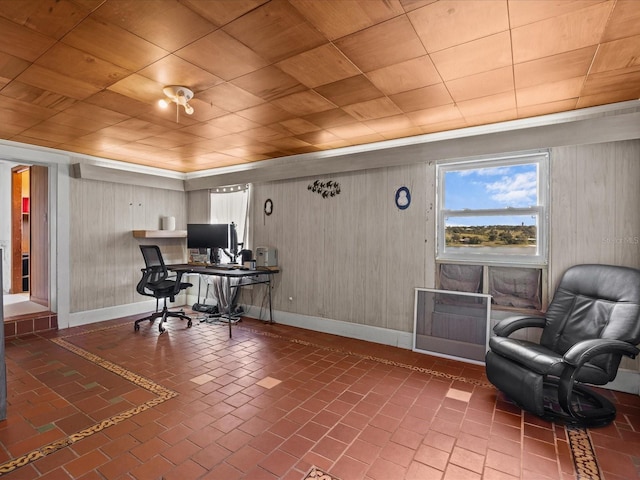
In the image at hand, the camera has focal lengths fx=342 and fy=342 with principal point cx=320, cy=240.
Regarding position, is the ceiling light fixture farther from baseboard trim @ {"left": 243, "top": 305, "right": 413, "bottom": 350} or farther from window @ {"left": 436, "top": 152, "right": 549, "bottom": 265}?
baseboard trim @ {"left": 243, "top": 305, "right": 413, "bottom": 350}

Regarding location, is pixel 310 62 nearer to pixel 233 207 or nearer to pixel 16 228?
pixel 233 207

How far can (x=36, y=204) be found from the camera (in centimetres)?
554

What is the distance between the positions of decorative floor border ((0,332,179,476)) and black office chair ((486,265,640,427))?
283 cm

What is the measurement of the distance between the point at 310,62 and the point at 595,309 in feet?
10.2

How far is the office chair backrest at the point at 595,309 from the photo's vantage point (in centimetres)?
266

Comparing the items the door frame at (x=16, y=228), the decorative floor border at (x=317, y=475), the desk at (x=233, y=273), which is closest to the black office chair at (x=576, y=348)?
the decorative floor border at (x=317, y=475)

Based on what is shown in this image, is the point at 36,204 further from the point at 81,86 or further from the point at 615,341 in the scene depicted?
the point at 615,341

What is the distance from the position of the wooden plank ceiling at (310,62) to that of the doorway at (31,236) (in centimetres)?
176

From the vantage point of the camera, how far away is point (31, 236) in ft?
18.8

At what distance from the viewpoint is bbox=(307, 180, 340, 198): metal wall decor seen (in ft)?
16.1

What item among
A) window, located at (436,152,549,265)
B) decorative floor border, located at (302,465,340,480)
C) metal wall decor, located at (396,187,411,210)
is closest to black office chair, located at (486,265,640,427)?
window, located at (436,152,549,265)

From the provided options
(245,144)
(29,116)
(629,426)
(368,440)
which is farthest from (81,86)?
(629,426)

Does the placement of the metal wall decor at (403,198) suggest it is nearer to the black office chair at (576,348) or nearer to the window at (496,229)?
the window at (496,229)

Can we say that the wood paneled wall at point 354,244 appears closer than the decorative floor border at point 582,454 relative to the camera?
No
